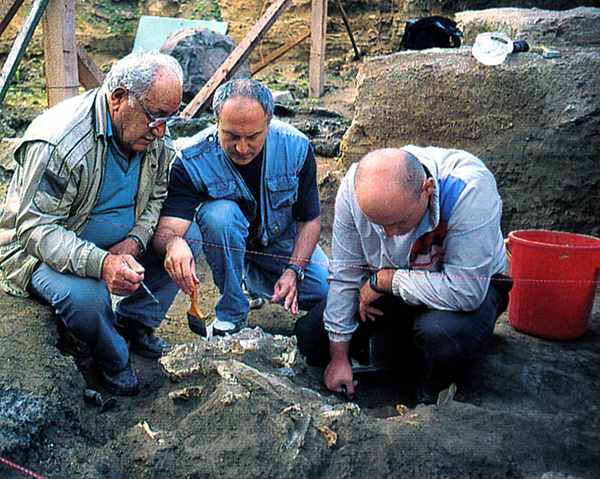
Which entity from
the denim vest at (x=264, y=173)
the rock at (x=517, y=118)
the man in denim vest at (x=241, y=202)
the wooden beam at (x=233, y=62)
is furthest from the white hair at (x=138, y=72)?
the wooden beam at (x=233, y=62)

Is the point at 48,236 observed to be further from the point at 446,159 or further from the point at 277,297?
the point at 446,159

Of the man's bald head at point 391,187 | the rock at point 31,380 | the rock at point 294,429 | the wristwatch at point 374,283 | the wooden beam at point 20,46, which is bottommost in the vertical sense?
the rock at point 294,429

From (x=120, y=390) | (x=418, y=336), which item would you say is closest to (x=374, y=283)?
(x=418, y=336)

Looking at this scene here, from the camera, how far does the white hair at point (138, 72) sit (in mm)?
2555

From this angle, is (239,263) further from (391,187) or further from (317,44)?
(317,44)

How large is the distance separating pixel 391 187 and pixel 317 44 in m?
6.90

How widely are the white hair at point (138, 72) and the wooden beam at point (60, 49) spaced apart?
5.57 feet

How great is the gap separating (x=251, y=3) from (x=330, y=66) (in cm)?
210

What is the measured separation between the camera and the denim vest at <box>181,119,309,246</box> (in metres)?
3.05

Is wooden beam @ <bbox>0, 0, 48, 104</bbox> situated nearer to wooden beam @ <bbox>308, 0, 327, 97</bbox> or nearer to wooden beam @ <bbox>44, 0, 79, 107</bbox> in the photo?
wooden beam @ <bbox>44, 0, 79, 107</bbox>

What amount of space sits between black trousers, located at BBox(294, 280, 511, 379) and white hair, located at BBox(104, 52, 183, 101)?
1.20m

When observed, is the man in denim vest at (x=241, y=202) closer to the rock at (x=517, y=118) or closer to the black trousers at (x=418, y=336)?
the black trousers at (x=418, y=336)

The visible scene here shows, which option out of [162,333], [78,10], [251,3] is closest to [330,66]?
[251,3]

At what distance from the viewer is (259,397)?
232cm
